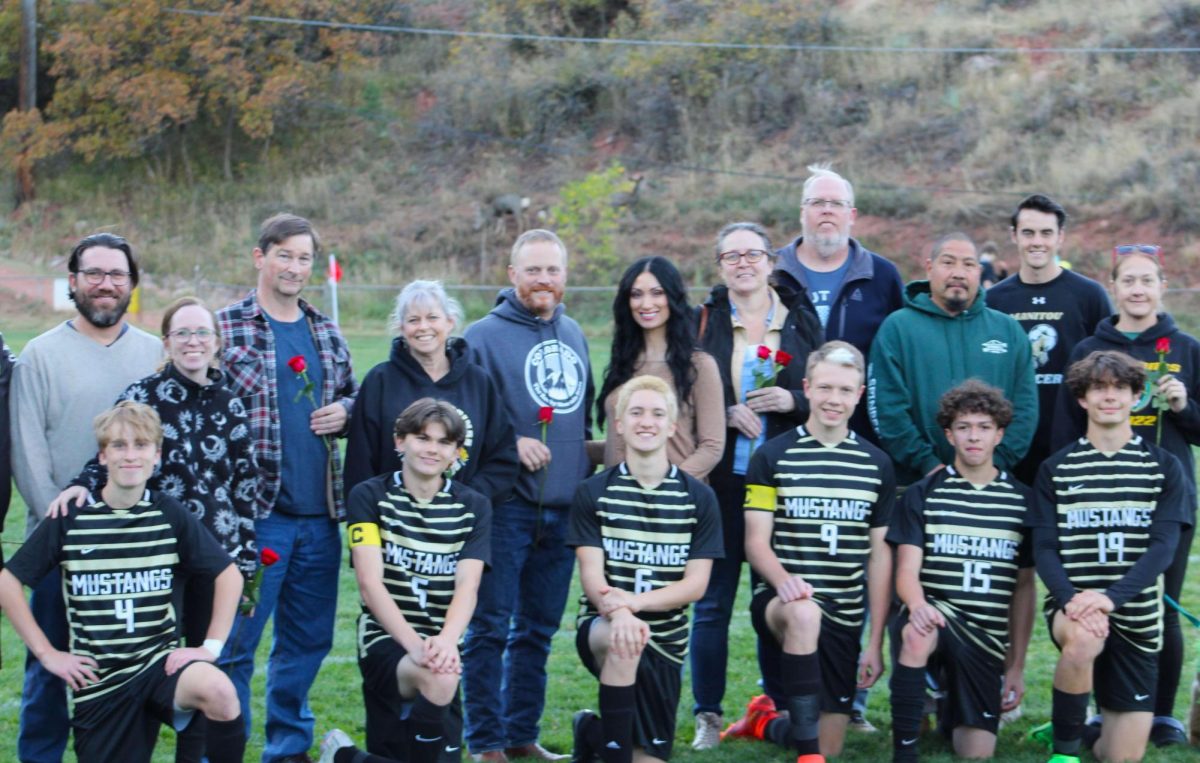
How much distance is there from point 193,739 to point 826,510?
2.33m

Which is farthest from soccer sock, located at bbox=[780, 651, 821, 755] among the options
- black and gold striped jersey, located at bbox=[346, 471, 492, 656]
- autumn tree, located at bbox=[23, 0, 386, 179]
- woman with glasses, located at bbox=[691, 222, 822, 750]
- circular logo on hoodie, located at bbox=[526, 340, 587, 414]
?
autumn tree, located at bbox=[23, 0, 386, 179]

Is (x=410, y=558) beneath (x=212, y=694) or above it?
above

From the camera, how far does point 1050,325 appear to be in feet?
18.6

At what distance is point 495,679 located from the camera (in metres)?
5.14

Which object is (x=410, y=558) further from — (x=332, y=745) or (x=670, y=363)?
(x=670, y=363)

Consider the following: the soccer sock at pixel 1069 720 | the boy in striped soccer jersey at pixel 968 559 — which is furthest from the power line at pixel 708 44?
the soccer sock at pixel 1069 720

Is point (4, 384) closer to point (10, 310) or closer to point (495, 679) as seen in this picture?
point (495, 679)

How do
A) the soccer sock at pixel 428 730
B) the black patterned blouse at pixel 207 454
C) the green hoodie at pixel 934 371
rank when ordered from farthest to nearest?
the green hoodie at pixel 934 371 → the black patterned blouse at pixel 207 454 → the soccer sock at pixel 428 730

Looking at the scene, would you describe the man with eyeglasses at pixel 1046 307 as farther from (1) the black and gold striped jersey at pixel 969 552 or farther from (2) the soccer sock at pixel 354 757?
(2) the soccer sock at pixel 354 757

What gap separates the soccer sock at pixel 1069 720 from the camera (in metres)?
4.82

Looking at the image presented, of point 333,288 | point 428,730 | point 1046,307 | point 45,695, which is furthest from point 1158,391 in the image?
point 333,288

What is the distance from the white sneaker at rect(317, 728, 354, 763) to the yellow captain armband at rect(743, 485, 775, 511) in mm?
1703

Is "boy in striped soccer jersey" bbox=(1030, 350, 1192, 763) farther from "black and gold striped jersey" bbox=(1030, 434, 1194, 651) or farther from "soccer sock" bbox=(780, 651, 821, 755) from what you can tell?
"soccer sock" bbox=(780, 651, 821, 755)

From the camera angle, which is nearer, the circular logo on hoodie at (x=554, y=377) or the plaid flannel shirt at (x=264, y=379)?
the plaid flannel shirt at (x=264, y=379)
